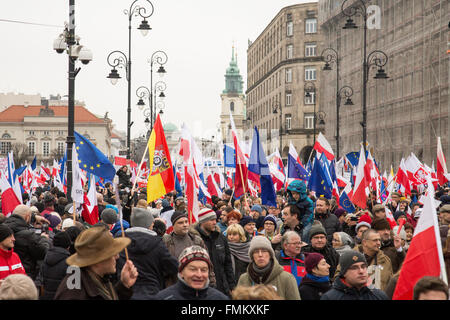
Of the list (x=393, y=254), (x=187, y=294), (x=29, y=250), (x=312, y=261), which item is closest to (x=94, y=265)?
(x=187, y=294)

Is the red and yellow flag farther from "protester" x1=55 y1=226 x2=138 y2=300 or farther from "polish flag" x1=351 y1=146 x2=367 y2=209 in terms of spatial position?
"protester" x1=55 y1=226 x2=138 y2=300

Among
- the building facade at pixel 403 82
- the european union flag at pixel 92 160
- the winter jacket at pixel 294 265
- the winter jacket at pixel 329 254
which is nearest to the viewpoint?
the winter jacket at pixel 294 265

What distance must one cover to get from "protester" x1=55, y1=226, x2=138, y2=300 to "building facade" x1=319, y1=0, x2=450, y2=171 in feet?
99.6

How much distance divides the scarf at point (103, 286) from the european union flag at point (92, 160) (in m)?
7.06

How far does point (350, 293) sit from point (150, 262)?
1841 millimetres

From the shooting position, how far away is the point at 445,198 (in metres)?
12.9

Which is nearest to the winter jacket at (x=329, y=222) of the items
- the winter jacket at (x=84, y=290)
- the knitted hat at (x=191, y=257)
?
the knitted hat at (x=191, y=257)

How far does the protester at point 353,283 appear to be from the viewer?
5.34 metres

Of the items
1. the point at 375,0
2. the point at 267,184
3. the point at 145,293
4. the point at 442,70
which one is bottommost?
the point at 145,293

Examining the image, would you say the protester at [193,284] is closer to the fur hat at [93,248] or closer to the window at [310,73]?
the fur hat at [93,248]
